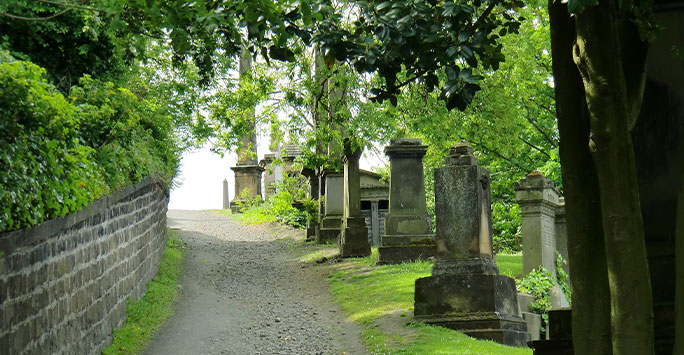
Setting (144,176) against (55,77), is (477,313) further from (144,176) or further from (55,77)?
(55,77)

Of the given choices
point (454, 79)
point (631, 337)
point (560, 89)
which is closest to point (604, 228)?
point (631, 337)

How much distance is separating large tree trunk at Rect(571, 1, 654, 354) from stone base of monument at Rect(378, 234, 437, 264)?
1234cm

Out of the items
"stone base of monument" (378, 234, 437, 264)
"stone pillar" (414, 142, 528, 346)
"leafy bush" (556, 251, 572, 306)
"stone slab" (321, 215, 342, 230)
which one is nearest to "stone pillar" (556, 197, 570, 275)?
"leafy bush" (556, 251, 572, 306)

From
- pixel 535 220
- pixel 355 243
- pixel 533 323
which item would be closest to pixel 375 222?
pixel 355 243

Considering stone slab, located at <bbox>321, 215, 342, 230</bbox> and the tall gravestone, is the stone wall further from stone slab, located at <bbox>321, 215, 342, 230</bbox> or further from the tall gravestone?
stone slab, located at <bbox>321, 215, 342, 230</bbox>

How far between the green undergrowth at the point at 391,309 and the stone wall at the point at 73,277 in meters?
3.37

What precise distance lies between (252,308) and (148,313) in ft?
6.96

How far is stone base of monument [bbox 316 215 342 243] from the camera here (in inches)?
863

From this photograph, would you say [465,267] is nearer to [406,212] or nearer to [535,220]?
[535,220]

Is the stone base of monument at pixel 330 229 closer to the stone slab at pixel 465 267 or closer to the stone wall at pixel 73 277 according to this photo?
the stone wall at pixel 73 277

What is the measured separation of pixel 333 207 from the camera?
2211 cm

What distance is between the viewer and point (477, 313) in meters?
10.9

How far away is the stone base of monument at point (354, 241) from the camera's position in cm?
1894

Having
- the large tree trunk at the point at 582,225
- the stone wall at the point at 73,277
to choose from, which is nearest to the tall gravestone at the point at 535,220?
the stone wall at the point at 73,277
